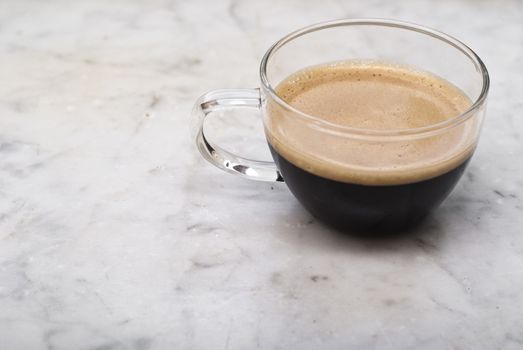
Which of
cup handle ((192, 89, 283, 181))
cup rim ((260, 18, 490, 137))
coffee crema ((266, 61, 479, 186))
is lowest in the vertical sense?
cup handle ((192, 89, 283, 181))

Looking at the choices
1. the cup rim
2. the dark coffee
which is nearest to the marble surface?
the dark coffee

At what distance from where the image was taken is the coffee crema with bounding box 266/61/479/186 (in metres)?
0.77

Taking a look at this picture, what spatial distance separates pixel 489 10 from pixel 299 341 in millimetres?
853

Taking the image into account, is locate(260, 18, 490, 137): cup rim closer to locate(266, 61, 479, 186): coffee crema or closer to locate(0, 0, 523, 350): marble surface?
locate(266, 61, 479, 186): coffee crema

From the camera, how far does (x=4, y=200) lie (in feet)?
3.10

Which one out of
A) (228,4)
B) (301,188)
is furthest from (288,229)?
(228,4)

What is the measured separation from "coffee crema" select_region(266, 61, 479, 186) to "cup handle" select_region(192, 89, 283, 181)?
1.8 inches

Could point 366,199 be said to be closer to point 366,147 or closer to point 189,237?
point 366,147

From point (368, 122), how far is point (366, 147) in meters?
0.09

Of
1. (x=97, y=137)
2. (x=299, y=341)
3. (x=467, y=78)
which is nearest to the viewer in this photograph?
(x=299, y=341)

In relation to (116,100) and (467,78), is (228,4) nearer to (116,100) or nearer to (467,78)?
(116,100)

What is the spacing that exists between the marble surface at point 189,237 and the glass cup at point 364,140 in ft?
0.18

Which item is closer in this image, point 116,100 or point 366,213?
point 366,213

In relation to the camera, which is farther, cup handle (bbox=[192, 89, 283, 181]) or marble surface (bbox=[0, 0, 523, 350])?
cup handle (bbox=[192, 89, 283, 181])
